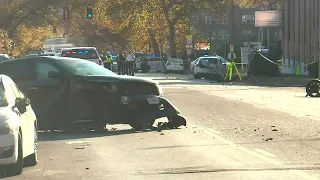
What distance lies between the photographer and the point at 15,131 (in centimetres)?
1048

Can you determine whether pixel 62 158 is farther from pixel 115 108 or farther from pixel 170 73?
pixel 170 73

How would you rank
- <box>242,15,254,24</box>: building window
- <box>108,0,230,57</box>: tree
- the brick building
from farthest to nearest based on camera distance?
<box>242,15,254,24</box>: building window
<box>108,0,230,57</box>: tree
the brick building

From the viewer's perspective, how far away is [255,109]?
905 inches

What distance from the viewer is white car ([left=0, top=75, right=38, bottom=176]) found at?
10305 millimetres

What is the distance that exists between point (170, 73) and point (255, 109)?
148 feet

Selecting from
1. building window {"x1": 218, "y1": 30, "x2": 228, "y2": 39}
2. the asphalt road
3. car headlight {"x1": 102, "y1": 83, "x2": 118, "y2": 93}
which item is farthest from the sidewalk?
building window {"x1": 218, "y1": 30, "x2": 228, "y2": 39}

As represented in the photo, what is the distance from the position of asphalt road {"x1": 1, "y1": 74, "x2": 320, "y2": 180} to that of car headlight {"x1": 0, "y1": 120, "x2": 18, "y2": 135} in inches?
27.2

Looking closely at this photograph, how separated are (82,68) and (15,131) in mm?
6759

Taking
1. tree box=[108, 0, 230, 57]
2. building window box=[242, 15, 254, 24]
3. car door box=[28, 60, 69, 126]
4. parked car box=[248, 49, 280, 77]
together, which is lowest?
parked car box=[248, 49, 280, 77]

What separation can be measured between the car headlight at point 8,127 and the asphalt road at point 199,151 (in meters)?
0.69

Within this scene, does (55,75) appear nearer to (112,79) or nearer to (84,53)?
(112,79)

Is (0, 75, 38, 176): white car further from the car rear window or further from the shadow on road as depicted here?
the car rear window

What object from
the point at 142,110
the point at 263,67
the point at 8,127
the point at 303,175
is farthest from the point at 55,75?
the point at 263,67

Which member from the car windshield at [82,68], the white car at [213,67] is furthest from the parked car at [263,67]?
the car windshield at [82,68]
